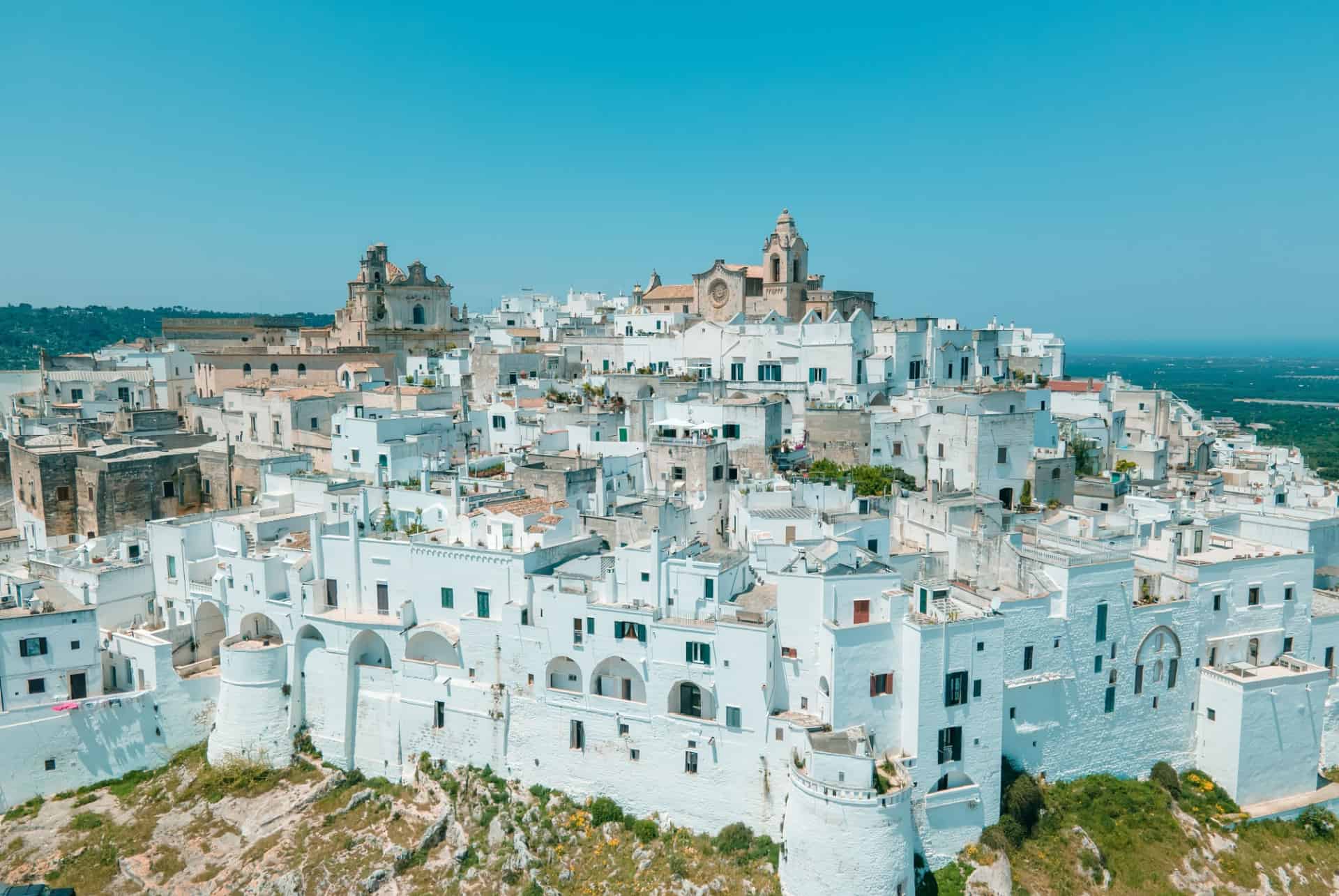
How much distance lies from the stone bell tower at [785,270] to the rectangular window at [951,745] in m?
37.3

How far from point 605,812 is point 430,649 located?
28.4 feet

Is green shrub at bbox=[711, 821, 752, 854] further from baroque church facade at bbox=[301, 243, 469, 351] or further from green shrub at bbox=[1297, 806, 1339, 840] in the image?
baroque church facade at bbox=[301, 243, 469, 351]

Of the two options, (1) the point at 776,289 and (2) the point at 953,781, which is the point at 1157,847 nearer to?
(2) the point at 953,781

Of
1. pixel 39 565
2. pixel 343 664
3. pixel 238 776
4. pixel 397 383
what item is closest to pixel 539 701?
pixel 343 664

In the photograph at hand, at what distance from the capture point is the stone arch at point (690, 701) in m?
30.1

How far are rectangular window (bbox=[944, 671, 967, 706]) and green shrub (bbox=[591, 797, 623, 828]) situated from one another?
11055 mm

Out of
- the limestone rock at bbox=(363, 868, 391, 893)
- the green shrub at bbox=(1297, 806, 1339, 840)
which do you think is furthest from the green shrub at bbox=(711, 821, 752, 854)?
the green shrub at bbox=(1297, 806, 1339, 840)

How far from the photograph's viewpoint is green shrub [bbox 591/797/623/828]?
30641 mm

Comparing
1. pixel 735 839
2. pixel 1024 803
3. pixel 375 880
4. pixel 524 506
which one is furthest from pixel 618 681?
pixel 1024 803

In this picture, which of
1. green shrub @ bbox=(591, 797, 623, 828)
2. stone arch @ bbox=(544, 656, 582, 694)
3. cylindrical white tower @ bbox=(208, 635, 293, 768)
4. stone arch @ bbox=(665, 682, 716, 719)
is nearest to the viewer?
stone arch @ bbox=(665, 682, 716, 719)

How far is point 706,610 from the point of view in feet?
99.1

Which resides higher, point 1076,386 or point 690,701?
point 1076,386

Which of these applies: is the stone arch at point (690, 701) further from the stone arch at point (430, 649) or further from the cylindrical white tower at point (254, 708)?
the cylindrical white tower at point (254, 708)

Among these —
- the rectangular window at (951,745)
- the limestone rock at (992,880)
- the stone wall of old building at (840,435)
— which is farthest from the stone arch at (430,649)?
the stone wall of old building at (840,435)
